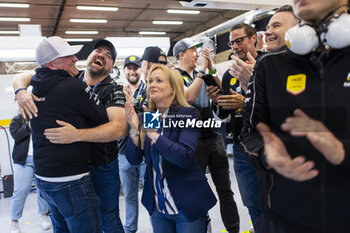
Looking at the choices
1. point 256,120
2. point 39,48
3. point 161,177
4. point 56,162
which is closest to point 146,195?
point 161,177

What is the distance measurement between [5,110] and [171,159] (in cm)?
480

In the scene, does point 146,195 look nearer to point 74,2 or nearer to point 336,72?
point 336,72

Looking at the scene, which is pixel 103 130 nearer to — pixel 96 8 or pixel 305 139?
pixel 305 139

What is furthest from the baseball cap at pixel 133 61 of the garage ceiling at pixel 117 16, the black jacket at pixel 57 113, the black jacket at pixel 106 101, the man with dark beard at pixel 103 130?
the garage ceiling at pixel 117 16

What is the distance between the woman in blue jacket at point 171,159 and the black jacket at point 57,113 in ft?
1.15

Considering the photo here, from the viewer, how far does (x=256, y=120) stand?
3.12 ft

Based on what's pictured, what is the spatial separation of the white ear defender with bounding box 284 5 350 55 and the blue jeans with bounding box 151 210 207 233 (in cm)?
106

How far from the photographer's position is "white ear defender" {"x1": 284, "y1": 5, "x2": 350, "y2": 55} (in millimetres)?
728

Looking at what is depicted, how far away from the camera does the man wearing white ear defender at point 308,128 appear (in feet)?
2.07

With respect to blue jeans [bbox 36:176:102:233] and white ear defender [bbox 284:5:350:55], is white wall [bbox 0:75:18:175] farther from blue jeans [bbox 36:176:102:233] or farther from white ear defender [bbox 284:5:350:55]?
white ear defender [bbox 284:5:350:55]

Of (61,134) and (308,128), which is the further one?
(61,134)

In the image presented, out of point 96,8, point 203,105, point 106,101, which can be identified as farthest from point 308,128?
point 96,8

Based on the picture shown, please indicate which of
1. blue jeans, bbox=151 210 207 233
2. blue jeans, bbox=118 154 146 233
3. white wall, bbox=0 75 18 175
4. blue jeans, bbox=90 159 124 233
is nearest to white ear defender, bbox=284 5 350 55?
blue jeans, bbox=151 210 207 233

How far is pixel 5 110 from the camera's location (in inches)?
197
